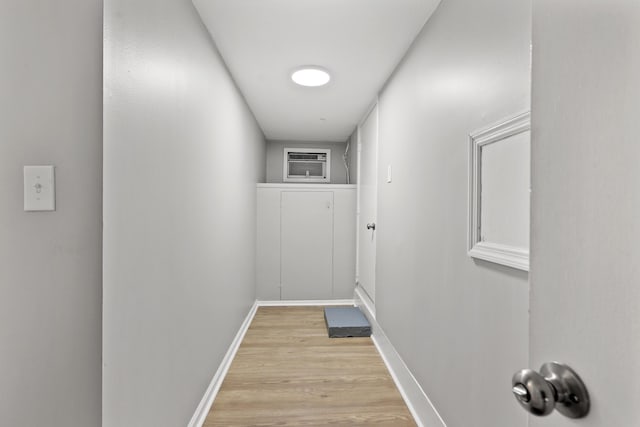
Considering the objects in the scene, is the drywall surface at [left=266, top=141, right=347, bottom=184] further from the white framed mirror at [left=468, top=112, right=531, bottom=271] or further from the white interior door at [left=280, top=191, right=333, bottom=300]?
the white framed mirror at [left=468, top=112, right=531, bottom=271]

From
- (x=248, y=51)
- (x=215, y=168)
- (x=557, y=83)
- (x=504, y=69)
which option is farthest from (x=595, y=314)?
(x=248, y=51)

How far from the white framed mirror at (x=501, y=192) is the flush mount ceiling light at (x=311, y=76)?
Result: 4.56ft

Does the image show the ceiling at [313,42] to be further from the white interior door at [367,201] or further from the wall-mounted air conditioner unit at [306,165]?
the wall-mounted air conditioner unit at [306,165]

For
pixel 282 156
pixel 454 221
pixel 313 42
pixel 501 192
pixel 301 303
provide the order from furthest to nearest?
pixel 282 156
pixel 301 303
pixel 313 42
pixel 454 221
pixel 501 192

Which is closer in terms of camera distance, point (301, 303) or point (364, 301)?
point (364, 301)

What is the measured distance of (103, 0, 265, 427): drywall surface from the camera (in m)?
0.90

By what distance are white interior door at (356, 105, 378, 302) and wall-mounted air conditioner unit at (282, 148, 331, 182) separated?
97cm

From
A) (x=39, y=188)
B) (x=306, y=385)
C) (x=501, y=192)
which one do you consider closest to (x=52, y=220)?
(x=39, y=188)

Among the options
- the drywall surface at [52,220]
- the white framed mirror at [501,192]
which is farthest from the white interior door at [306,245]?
the drywall surface at [52,220]

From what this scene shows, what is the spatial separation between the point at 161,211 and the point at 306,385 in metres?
1.50

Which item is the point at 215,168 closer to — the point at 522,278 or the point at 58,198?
the point at 58,198

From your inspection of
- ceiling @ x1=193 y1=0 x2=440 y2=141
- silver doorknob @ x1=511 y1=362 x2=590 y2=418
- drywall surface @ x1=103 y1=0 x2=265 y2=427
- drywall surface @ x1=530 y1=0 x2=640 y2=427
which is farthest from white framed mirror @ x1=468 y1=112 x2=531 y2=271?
drywall surface @ x1=103 y1=0 x2=265 y2=427

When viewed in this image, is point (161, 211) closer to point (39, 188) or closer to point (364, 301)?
point (39, 188)

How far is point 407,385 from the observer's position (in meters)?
1.86
